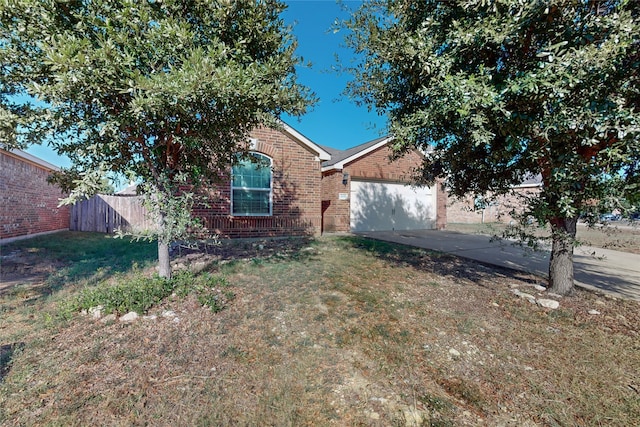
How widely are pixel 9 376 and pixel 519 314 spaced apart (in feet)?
16.8

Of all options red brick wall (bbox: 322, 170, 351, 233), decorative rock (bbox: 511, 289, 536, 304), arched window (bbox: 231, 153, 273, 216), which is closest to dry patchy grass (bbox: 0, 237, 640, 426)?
decorative rock (bbox: 511, 289, 536, 304)

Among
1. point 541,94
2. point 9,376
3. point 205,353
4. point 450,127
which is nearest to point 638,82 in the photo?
point 541,94

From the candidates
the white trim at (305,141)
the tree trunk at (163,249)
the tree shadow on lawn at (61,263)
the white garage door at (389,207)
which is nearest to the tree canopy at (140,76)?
the tree trunk at (163,249)

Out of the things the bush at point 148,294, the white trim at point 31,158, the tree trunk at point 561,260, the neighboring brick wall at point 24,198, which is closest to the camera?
the bush at point 148,294

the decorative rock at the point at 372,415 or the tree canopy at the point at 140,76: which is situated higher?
the tree canopy at the point at 140,76

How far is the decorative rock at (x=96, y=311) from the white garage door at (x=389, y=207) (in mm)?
9128

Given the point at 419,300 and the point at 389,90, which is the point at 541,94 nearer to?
the point at 389,90

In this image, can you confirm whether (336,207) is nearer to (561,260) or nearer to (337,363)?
(561,260)

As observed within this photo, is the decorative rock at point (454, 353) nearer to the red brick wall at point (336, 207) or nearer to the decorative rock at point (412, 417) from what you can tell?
the decorative rock at point (412, 417)

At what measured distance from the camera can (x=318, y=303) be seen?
3.61 meters

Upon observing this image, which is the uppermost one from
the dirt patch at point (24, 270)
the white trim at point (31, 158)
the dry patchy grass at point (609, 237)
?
the white trim at point (31, 158)

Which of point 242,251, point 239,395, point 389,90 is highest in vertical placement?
point 389,90

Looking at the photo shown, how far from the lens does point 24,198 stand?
902cm

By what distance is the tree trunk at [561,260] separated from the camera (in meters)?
3.96
